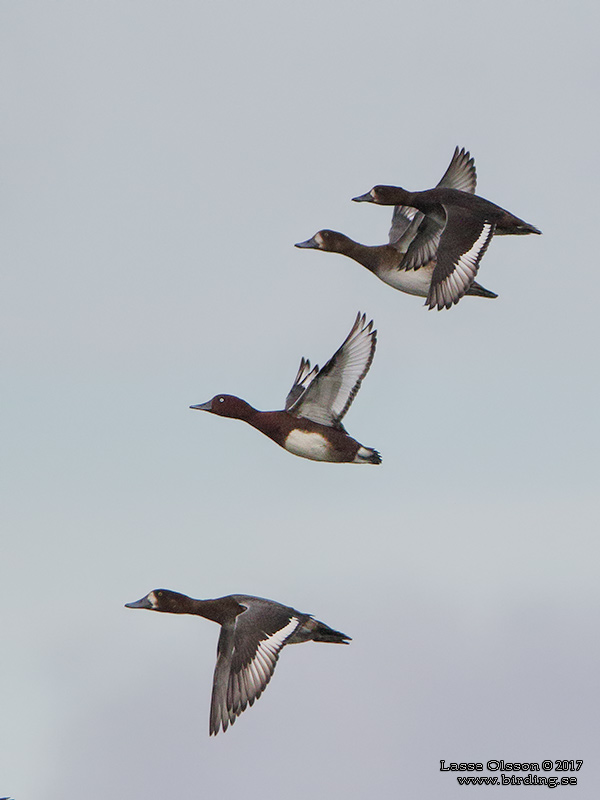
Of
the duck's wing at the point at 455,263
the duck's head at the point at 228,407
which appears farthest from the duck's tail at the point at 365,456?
the duck's wing at the point at 455,263

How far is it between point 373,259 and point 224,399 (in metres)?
2.38

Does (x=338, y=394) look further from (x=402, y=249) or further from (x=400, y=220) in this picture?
(x=400, y=220)

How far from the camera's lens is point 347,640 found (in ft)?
55.7

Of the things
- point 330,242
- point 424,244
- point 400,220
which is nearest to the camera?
point 424,244

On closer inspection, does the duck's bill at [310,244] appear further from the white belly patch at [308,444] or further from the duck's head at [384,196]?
the white belly patch at [308,444]

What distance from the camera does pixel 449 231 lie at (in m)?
17.6

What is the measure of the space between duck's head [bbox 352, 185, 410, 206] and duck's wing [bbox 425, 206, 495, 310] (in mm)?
1445

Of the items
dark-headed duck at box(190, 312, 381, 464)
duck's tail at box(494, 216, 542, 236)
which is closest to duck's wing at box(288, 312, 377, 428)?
dark-headed duck at box(190, 312, 381, 464)

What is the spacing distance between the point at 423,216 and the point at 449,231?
1.25 metres

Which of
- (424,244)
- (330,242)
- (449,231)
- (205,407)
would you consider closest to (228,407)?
(205,407)

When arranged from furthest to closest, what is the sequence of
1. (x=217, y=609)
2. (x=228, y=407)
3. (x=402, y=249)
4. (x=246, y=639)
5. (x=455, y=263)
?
1. (x=402, y=249)
2. (x=228, y=407)
3. (x=455, y=263)
4. (x=217, y=609)
5. (x=246, y=639)

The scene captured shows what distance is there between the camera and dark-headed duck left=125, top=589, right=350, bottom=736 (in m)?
16.1

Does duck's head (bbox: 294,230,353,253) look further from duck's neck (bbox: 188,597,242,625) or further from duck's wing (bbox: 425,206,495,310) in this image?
duck's neck (bbox: 188,597,242,625)

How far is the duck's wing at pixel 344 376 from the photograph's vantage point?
57.2 ft
